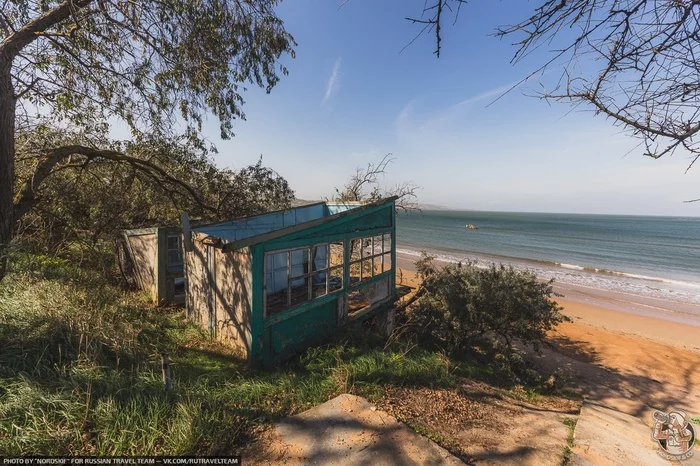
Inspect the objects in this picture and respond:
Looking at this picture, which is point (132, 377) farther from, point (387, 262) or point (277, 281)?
point (387, 262)

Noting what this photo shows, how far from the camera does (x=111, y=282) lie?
952 cm

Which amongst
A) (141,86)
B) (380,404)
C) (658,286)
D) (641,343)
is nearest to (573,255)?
(658,286)

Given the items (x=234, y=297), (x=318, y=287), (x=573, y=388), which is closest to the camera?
(x=234, y=297)

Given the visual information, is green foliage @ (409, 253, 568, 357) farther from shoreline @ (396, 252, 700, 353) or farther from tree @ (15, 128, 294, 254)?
tree @ (15, 128, 294, 254)

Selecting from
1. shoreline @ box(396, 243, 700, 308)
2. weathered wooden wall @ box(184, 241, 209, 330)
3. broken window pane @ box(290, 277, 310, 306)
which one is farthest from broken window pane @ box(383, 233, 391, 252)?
shoreline @ box(396, 243, 700, 308)

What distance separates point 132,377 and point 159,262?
5.10 metres

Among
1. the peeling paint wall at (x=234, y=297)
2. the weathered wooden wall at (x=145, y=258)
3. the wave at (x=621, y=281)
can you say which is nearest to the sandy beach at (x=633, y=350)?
the wave at (x=621, y=281)

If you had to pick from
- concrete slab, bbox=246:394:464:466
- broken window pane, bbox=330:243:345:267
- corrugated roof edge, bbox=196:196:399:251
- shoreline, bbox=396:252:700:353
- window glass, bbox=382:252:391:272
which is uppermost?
corrugated roof edge, bbox=196:196:399:251

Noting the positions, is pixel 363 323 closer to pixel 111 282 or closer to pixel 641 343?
pixel 111 282

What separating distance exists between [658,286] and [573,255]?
41.6ft

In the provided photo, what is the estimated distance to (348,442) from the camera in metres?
3.54

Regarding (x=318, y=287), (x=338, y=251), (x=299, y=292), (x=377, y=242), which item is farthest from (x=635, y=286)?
(x=299, y=292)

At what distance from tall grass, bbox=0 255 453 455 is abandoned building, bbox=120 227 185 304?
0.99 m

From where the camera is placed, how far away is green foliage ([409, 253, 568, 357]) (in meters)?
7.96
